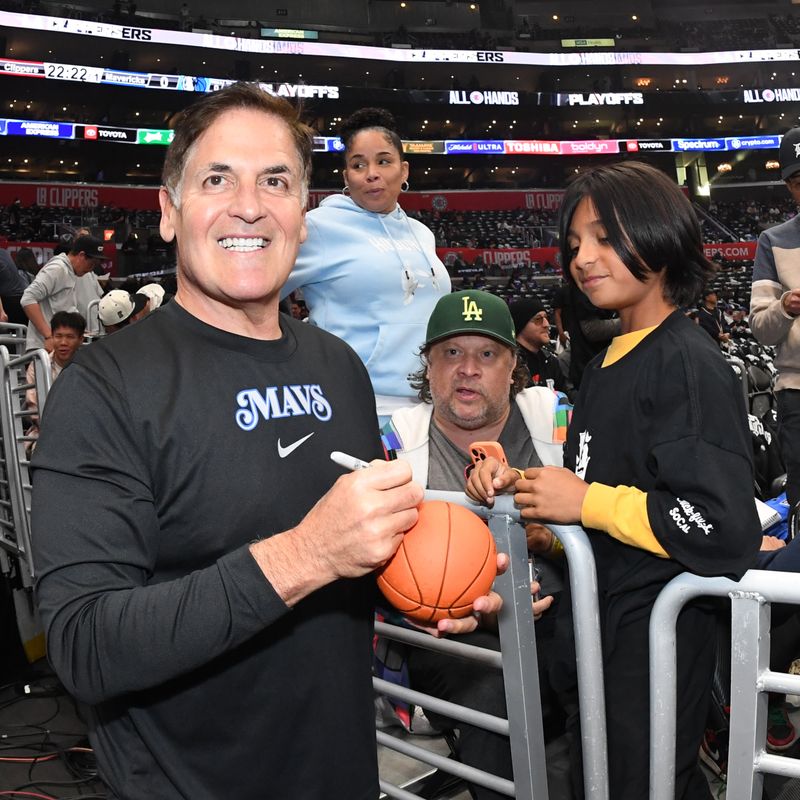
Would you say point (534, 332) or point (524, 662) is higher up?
point (534, 332)

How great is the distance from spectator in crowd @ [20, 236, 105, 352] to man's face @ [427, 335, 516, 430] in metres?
4.61

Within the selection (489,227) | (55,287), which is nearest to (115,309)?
(55,287)

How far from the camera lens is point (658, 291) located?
1804 mm

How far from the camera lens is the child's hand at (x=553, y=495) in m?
1.58

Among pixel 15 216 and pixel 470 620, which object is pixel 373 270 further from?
pixel 15 216

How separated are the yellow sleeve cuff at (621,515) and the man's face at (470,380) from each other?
38.9 inches

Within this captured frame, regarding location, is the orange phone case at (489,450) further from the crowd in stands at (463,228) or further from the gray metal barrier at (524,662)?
the crowd in stands at (463,228)

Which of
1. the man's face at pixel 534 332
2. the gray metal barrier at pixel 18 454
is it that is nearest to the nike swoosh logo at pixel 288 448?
the gray metal barrier at pixel 18 454

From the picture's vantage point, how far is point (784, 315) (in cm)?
321

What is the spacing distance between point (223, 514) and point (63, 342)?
474 cm

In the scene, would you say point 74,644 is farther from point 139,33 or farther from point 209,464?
point 139,33

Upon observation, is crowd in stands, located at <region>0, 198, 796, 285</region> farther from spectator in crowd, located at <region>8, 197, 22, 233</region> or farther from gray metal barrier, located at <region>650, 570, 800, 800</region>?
gray metal barrier, located at <region>650, 570, 800, 800</region>

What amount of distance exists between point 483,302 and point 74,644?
1.81 m

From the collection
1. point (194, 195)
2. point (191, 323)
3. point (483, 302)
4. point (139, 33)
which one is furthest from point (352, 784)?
point (139, 33)
